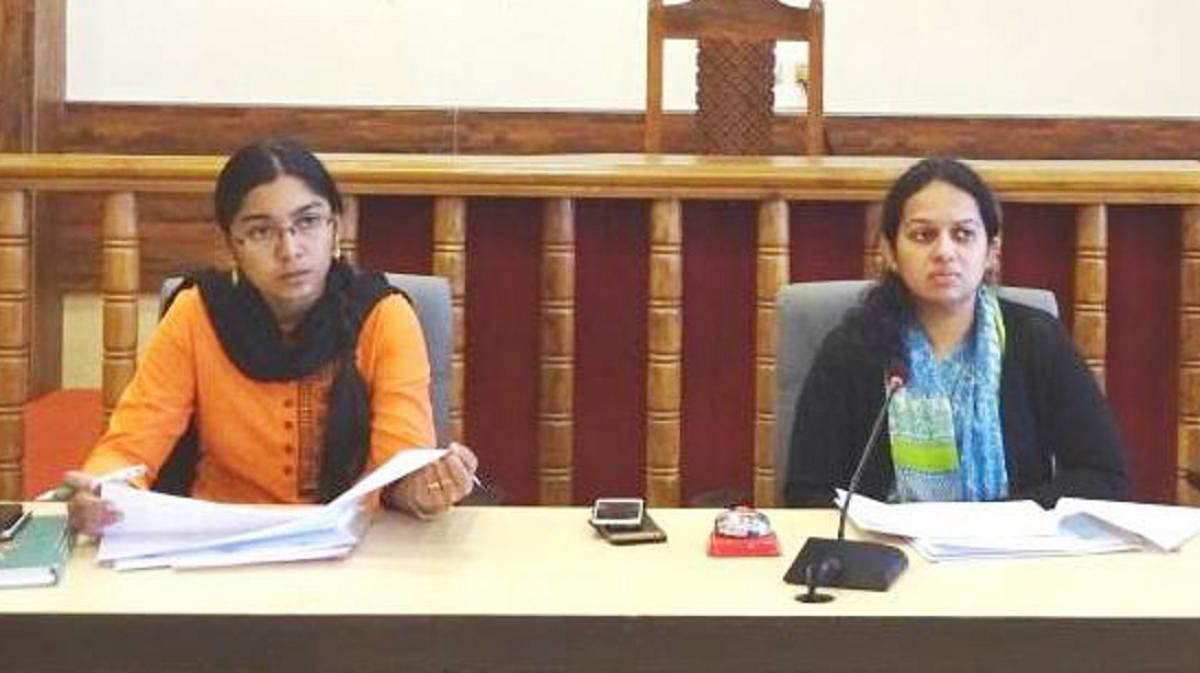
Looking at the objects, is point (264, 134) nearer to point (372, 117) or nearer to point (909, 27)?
point (372, 117)

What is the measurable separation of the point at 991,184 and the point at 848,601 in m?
1.40

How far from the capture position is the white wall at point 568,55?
17.6 feet

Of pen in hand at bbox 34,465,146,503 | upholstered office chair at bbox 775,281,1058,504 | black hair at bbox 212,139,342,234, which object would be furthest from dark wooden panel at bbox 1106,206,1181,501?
pen in hand at bbox 34,465,146,503

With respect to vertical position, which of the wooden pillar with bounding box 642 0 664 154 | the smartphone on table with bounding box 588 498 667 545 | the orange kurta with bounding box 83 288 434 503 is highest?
the wooden pillar with bounding box 642 0 664 154

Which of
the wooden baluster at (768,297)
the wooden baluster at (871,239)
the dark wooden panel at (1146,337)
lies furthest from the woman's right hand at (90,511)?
the dark wooden panel at (1146,337)

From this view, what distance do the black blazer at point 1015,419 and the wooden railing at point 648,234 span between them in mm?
442

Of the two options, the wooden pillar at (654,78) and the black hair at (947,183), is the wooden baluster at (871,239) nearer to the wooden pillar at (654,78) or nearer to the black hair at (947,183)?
the black hair at (947,183)

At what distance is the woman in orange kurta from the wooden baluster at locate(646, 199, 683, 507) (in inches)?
27.6

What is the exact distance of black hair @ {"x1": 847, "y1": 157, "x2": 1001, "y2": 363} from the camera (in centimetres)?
231

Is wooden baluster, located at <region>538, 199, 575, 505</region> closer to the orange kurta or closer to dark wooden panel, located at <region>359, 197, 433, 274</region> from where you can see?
dark wooden panel, located at <region>359, 197, 433, 274</region>

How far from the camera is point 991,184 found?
9.13 ft

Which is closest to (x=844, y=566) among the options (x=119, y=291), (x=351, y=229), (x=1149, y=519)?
(x=1149, y=519)

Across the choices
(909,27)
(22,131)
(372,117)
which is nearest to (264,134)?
(372,117)

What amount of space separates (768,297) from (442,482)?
1.12 meters
